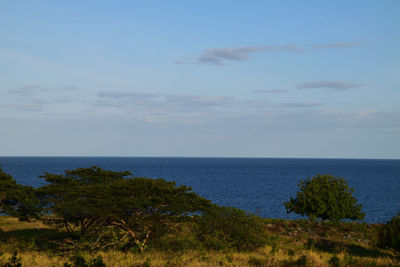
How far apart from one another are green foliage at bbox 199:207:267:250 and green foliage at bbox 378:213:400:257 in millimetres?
6778

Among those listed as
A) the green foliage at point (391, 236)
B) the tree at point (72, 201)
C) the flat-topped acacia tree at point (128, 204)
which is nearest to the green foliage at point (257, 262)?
the flat-topped acacia tree at point (128, 204)

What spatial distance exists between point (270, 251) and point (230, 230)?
2581 mm

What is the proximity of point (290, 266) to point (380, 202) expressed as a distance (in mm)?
79807

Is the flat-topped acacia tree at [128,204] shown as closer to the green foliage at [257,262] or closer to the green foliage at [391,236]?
the green foliage at [257,262]

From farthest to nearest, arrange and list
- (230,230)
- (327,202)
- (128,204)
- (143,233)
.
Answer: (327,202), (230,230), (143,233), (128,204)

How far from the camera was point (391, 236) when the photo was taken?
18.8 m

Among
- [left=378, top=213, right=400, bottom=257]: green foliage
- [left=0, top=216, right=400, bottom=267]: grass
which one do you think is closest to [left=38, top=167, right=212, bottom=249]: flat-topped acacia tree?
[left=0, top=216, right=400, bottom=267]: grass

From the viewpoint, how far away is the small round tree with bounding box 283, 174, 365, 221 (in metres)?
33.6

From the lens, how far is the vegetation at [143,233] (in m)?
18.3

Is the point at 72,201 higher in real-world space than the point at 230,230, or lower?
higher

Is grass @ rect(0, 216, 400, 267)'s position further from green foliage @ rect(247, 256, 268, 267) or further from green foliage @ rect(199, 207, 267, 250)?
green foliage @ rect(199, 207, 267, 250)

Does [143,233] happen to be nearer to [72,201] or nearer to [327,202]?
[72,201]

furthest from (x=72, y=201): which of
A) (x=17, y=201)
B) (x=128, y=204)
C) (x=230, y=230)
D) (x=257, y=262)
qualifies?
(x=230, y=230)

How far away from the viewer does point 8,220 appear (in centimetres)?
3400
